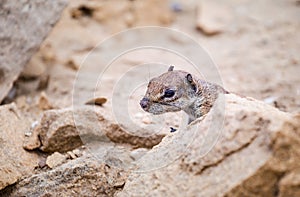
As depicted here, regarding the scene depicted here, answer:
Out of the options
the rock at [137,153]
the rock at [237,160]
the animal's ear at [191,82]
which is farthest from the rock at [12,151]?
the animal's ear at [191,82]

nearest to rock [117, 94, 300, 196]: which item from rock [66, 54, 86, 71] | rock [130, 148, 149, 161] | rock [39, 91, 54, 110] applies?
rock [130, 148, 149, 161]

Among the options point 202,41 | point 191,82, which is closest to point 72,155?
point 191,82

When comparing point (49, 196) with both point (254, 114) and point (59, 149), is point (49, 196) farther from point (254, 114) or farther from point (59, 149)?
point (254, 114)

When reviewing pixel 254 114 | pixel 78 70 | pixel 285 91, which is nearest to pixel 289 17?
pixel 285 91

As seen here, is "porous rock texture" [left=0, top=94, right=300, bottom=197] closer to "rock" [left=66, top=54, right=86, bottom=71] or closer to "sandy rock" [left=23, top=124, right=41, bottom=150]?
"sandy rock" [left=23, top=124, right=41, bottom=150]

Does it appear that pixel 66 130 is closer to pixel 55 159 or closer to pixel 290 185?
pixel 55 159

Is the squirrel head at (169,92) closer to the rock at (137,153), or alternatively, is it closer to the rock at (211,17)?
the rock at (137,153)
